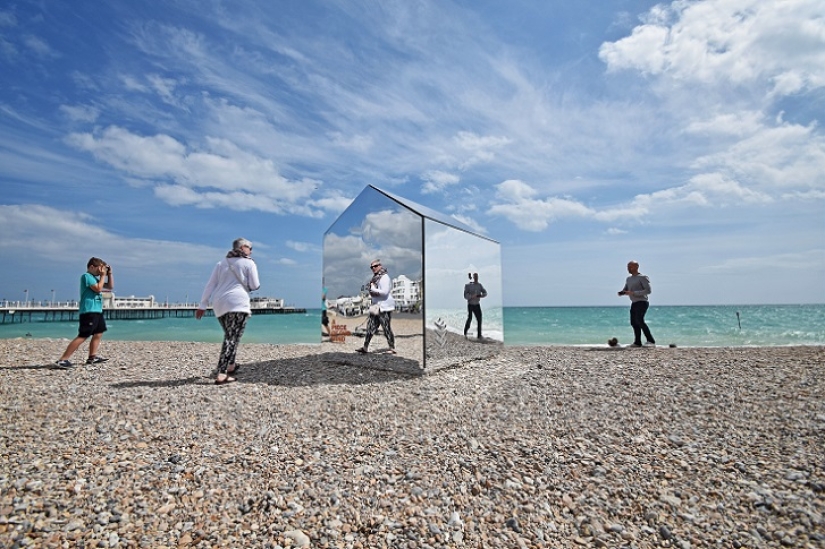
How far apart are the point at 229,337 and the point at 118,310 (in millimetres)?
78499

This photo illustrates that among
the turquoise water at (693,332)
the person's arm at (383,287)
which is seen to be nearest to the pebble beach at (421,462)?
the person's arm at (383,287)

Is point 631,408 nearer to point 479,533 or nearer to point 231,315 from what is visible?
point 479,533

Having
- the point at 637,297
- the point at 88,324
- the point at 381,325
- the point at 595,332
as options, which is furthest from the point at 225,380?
the point at 595,332

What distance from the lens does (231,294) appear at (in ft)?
22.4

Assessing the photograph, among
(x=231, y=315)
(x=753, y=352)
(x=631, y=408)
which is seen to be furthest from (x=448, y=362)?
(x=753, y=352)

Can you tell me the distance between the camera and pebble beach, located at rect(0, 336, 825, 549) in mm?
2793

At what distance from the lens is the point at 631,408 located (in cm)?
507

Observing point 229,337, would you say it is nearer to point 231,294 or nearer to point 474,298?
point 231,294

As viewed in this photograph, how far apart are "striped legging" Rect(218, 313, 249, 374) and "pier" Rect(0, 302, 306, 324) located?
2440 inches

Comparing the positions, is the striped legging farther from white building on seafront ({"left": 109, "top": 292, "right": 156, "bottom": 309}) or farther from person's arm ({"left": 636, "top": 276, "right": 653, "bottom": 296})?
white building on seafront ({"left": 109, "top": 292, "right": 156, "bottom": 309})

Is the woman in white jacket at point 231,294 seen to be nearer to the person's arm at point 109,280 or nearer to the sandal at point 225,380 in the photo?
the sandal at point 225,380

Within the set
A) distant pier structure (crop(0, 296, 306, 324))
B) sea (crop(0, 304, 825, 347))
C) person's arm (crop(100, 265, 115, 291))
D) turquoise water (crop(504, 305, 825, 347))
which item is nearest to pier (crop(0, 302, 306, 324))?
distant pier structure (crop(0, 296, 306, 324))

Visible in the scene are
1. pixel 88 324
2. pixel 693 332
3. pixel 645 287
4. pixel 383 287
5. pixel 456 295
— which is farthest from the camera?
pixel 693 332

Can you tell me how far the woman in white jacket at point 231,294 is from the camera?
6820mm
